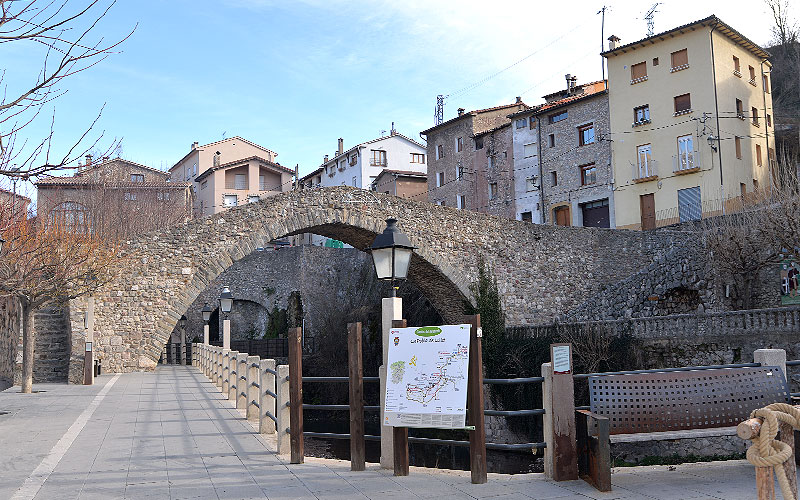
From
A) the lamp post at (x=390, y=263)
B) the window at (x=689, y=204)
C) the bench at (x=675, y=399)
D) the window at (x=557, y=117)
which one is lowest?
the bench at (x=675, y=399)

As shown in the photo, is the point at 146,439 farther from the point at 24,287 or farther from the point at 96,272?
the point at 96,272

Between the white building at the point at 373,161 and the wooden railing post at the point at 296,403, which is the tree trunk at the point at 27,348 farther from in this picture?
the white building at the point at 373,161

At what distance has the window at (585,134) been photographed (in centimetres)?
3070

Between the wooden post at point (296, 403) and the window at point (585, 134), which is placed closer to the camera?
the wooden post at point (296, 403)

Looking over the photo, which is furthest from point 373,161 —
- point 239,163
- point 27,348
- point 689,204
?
point 27,348

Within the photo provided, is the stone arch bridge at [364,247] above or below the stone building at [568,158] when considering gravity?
below

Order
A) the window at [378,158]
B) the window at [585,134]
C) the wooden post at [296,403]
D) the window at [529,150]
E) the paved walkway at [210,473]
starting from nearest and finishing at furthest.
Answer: the paved walkway at [210,473]
the wooden post at [296,403]
the window at [585,134]
the window at [529,150]
the window at [378,158]

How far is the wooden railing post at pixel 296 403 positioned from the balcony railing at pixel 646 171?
2430 cm

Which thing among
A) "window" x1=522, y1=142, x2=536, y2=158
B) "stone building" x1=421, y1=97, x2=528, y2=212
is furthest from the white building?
"window" x1=522, y1=142, x2=536, y2=158

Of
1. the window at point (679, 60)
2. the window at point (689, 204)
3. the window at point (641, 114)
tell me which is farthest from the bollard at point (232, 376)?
the window at point (679, 60)

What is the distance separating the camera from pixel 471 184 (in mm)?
36594

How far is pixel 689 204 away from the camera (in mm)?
26859

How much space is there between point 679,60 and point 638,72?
6.01 ft

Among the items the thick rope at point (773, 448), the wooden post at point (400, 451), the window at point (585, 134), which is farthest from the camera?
the window at point (585, 134)
